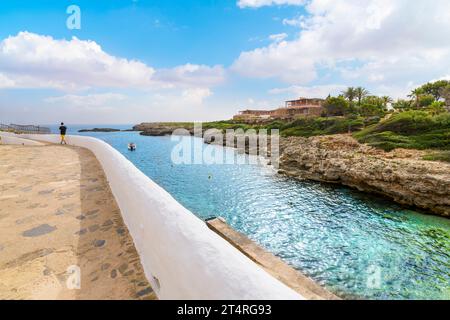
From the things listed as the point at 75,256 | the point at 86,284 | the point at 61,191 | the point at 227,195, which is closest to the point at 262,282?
the point at 86,284

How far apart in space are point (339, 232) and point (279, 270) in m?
7.04

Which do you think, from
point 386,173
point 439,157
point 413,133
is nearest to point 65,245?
point 386,173

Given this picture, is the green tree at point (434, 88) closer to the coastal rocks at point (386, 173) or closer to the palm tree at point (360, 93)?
the palm tree at point (360, 93)

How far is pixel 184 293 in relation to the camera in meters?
2.29

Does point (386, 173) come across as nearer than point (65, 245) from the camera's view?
No

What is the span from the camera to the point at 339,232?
453 inches

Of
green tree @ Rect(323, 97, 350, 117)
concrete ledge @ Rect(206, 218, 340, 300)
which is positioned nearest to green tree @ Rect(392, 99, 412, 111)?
green tree @ Rect(323, 97, 350, 117)

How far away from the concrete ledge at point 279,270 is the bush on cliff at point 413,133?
74.0 feet

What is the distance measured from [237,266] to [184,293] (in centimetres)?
68

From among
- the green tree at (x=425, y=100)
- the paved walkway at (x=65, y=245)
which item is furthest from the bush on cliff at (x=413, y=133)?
the green tree at (x=425, y=100)

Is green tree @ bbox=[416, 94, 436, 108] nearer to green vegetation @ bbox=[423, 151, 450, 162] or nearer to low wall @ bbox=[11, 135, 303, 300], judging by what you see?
green vegetation @ bbox=[423, 151, 450, 162]

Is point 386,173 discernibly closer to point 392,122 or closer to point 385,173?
point 385,173

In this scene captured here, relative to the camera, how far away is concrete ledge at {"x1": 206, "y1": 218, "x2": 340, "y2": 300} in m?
5.25

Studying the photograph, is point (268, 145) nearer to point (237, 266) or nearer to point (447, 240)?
point (447, 240)
